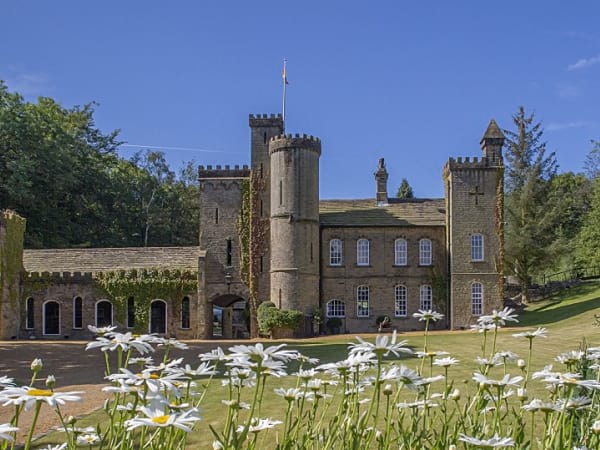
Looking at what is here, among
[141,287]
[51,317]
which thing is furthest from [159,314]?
[51,317]

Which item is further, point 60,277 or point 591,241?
point 591,241

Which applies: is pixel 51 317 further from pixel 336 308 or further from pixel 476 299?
pixel 476 299

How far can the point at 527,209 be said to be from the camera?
4847 centimetres

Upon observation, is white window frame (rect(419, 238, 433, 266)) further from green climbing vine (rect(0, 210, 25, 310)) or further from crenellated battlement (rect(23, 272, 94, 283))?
green climbing vine (rect(0, 210, 25, 310))

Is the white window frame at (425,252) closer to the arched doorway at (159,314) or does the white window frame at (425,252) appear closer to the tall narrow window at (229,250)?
the tall narrow window at (229,250)

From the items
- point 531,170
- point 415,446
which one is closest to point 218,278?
point 531,170

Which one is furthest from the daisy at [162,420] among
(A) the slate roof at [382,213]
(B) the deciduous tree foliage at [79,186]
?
(B) the deciduous tree foliage at [79,186]

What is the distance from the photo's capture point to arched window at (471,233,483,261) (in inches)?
1581

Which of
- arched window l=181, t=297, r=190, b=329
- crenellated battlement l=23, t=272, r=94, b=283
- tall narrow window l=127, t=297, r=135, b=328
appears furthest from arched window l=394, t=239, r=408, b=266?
crenellated battlement l=23, t=272, r=94, b=283

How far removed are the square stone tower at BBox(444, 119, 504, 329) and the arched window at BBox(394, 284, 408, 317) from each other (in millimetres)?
2786

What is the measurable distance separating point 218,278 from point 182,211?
23760mm

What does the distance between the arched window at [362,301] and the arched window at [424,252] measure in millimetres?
3947

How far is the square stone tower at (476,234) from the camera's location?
131 feet

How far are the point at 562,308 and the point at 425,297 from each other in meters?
8.32
